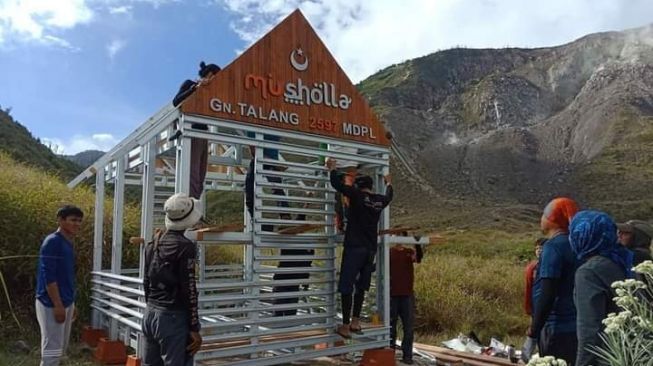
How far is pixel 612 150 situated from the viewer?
67125 millimetres

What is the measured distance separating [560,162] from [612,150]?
552 cm

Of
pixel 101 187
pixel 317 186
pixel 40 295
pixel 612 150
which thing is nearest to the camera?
pixel 40 295

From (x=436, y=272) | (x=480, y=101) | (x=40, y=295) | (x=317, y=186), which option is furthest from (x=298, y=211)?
(x=480, y=101)

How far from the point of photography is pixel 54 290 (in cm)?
486

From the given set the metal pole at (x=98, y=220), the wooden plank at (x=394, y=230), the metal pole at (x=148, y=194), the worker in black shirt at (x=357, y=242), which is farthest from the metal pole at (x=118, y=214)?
the wooden plank at (x=394, y=230)

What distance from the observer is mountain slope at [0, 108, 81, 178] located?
72.9 feet

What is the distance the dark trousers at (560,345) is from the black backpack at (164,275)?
2392 mm

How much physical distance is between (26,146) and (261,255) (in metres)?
21.3

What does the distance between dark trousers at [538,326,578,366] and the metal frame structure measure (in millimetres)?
2524

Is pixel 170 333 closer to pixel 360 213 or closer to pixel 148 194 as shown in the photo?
pixel 148 194

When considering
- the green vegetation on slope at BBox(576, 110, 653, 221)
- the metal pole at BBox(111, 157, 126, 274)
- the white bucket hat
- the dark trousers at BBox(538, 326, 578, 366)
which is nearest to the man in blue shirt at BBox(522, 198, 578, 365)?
the dark trousers at BBox(538, 326, 578, 366)

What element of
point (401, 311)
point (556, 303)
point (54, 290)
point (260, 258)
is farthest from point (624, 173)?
point (54, 290)

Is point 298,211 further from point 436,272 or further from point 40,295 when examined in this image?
point 436,272

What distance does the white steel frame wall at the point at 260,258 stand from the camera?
221 inches
